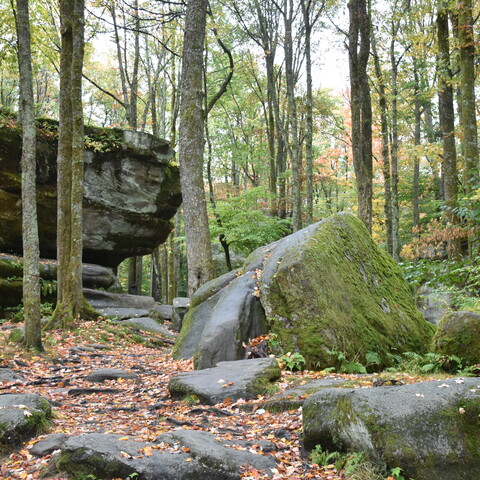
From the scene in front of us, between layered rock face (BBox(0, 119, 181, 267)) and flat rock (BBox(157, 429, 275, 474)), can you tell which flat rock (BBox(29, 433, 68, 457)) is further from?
layered rock face (BBox(0, 119, 181, 267))

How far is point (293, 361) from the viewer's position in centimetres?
580

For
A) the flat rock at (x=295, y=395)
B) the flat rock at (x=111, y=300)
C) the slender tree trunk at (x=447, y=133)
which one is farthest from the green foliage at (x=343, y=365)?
the flat rock at (x=111, y=300)

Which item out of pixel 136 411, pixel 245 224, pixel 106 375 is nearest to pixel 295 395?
pixel 136 411

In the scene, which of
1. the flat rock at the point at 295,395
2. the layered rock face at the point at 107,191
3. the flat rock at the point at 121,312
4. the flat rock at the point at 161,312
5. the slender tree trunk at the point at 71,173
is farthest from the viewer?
the flat rock at the point at 161,312

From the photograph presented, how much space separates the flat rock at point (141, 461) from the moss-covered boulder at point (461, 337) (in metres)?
3.02

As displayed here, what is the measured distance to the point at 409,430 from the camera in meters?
2.97

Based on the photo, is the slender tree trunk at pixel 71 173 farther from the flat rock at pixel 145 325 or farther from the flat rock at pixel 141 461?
the flat rock at pixel 141 461

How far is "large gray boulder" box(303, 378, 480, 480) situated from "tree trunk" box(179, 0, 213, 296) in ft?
20.2

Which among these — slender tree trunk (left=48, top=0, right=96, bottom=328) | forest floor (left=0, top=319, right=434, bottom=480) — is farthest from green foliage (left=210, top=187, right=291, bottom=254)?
forest floor (left=0, top=319, right=434, bottom=480)

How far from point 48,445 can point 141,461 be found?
0.93 meters

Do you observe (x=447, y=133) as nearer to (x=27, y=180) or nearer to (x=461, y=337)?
(x=461, y=337)

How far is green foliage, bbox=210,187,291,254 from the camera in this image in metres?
16.7

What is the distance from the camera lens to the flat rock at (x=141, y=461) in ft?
9.93

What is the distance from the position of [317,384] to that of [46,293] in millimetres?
11780
